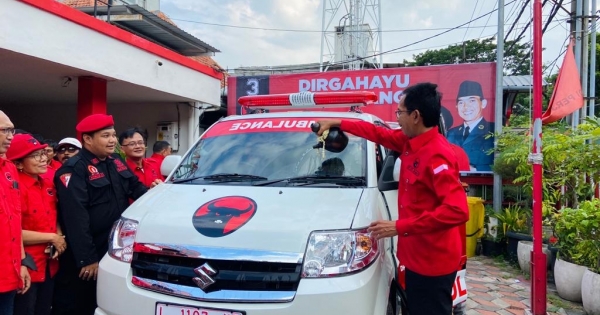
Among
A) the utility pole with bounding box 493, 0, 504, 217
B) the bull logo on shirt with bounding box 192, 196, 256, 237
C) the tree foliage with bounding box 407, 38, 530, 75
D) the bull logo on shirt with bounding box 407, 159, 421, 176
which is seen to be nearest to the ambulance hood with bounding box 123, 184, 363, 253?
the bull logo on shirt with bounding box 192, 196, 256, 237

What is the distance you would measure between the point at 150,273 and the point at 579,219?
3.99 metres

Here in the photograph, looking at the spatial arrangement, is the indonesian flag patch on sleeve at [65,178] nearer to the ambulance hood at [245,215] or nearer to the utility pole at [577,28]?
the ambulance hood at [245,215]

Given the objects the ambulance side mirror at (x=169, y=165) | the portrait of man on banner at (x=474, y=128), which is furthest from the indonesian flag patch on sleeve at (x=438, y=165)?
the portrait of man on banner at (x=474, y=128)

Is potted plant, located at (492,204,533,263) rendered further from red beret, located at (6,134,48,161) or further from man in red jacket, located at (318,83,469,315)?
red beret, located at (6,134,48,161)

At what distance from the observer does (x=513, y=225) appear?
21.5 feet

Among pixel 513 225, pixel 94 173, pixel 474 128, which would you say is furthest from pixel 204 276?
pixel 474 128

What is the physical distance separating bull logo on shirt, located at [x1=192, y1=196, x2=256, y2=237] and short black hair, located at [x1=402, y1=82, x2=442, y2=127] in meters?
1.05

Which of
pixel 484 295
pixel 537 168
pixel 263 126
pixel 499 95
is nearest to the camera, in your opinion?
pixel 263 126

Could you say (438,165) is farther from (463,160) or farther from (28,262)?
(463,160)

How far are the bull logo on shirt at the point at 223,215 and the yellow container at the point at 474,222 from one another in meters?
4.81

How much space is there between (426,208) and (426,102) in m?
0.57

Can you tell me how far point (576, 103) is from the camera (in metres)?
5.91

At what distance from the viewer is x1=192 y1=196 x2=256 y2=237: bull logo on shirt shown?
7.40ft

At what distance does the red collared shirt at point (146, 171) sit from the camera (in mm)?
4289
